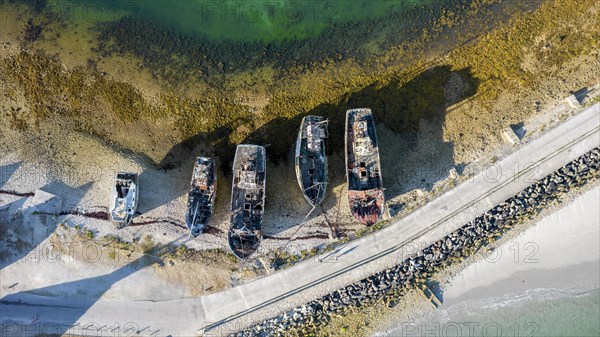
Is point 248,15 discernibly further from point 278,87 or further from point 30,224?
point 30,224

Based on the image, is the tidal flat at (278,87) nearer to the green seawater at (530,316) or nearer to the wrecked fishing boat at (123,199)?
the wrecked fishing boat at (123,199)

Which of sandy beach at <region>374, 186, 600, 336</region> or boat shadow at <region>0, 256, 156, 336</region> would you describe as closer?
boat shadow at <region>0, 256, 156, 336</region>

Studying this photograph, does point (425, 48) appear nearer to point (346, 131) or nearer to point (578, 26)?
point (346, 131)

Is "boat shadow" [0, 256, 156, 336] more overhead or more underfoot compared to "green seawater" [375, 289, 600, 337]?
more overhead

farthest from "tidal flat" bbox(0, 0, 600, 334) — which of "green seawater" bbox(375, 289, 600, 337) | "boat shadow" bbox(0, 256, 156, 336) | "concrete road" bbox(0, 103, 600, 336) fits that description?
"green seawater" bbox(375, 289, 600, 337)

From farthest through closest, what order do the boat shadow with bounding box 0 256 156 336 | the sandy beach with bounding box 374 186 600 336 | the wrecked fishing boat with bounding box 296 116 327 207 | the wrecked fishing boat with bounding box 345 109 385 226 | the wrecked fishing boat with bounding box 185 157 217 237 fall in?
the sandy beach with bounding box 374 186 600 336 < the boat shadow with bounding box 0 256 156 336 < the wrecked fishing boat with bounding box 296 116 327 207 < the wrecked fishing boat with bounding box 185 157 217 237 < the wrecked fishing boat with bounding box 345 109 385 226

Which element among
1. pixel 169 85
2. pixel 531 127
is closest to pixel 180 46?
pixel 169 85

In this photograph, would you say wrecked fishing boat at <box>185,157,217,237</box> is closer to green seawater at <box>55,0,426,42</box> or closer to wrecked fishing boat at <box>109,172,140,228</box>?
wrecked fishing boat at <box>109,172,140,228</box>

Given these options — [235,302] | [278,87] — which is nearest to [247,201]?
[235,302]
